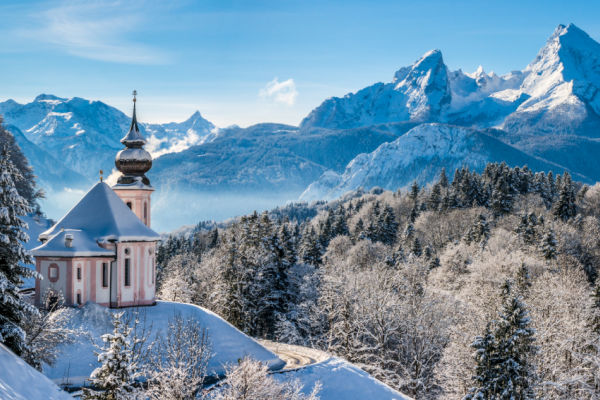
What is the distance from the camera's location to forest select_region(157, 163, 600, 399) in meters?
35.8

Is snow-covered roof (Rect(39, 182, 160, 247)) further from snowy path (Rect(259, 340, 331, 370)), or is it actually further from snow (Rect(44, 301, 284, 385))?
snowy path (Rect(259, 340, 331, 370))

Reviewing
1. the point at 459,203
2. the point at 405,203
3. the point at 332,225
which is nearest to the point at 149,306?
the point at 332,225

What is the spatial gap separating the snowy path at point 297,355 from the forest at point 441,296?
4145mm

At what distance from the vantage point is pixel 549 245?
221 ft

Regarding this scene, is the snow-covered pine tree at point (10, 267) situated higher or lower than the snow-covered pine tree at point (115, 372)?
higher

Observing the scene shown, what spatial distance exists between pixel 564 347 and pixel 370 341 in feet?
53.7

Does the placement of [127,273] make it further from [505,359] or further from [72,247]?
[505,359]

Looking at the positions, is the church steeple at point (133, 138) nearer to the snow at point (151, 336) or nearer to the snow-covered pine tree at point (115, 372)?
the snow at point (151, 336)

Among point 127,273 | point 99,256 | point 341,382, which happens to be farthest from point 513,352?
point 99,256

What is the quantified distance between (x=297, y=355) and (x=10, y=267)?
2272cm

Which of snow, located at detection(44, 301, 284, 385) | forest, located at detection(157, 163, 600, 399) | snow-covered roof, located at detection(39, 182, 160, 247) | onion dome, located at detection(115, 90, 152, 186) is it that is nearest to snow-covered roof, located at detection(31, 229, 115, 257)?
snow-covered roof, located at detection(39, 182, 160, 247)

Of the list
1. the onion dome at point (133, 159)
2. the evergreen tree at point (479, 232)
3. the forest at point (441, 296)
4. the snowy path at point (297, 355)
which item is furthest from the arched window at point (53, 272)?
the evergreen tree at point (479, 232)

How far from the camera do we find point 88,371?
31797 millimetres

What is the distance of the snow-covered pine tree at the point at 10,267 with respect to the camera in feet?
73.6
